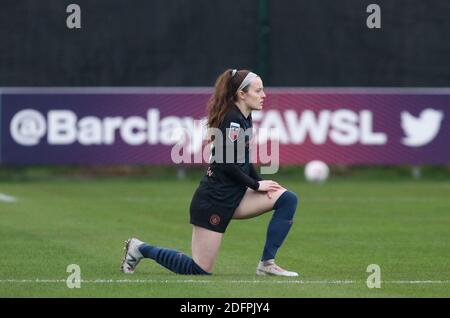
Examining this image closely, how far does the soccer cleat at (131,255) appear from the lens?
34.7ft

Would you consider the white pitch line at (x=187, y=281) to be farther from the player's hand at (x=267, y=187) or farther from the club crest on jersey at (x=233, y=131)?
the club crest on jersey at (x=233, y=131)

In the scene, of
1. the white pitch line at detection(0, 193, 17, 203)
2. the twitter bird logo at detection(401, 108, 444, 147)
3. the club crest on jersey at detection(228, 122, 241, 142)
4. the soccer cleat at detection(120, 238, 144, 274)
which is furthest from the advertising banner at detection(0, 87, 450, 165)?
the club crest on jersey at detection(228, 122, 241, 142)

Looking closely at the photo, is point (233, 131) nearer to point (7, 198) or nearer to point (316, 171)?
point (7, 198)

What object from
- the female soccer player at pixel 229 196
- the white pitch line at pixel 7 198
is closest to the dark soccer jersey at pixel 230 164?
the female soccer player at pixel 229 196

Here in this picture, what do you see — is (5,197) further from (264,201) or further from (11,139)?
(264,201)

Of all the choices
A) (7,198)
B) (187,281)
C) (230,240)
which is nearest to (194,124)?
(7,198)

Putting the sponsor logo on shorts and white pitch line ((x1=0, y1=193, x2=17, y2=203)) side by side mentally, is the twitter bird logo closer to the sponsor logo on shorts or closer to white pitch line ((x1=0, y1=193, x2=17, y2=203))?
white pitch line ((x1=0, y1=193, x2=17, y2=203))

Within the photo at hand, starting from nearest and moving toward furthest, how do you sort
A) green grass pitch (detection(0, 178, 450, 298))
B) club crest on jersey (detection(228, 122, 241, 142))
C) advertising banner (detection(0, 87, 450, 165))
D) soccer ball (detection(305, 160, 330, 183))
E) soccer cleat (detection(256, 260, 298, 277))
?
green grass pitch (detection(0, 178, 450, 298))
club crest on jersey (detection(228, 122, 241, 142))
soccer cleat (detection(256, 260, 298, 277))
advertising banner (detection(0, 87, 450, 165))
soccer ball (detection(305, 160, 330, 183))

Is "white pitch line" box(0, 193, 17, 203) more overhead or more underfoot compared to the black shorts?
more underfoot

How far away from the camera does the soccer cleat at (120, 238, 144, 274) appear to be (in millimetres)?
10562

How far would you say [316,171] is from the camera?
2320 centimetres

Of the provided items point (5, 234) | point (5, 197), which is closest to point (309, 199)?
point (5, 197)

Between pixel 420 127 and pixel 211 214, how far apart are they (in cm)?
1340

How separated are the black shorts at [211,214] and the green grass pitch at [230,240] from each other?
418 mm
